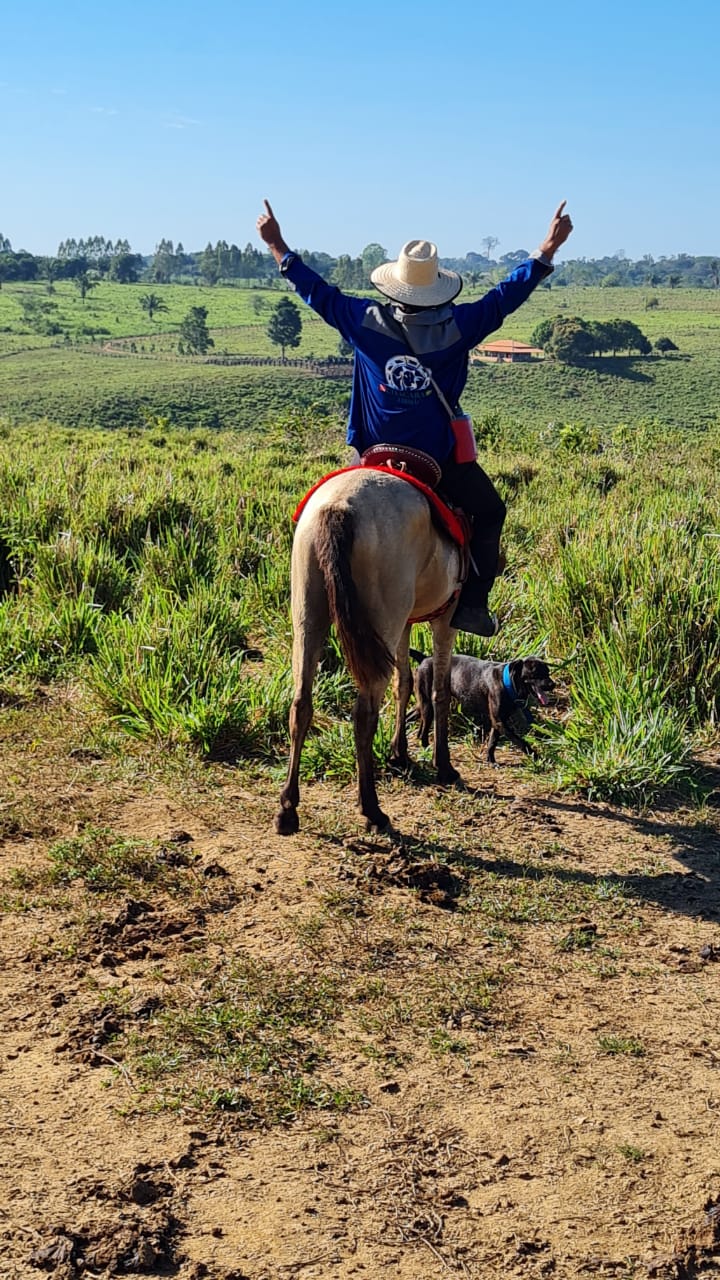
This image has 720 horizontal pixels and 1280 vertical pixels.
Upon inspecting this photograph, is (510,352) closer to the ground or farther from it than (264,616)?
farther from it

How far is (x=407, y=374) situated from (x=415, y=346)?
13 cm

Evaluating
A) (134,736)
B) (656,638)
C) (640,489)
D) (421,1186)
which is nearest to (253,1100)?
(421,1186)

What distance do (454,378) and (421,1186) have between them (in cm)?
358

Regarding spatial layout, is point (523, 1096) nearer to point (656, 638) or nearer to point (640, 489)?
point (656, 638)

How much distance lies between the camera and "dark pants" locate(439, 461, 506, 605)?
5594 millimetres

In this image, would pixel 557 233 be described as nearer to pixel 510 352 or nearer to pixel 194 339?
pixel 510 352

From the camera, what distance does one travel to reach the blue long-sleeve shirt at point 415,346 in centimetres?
521

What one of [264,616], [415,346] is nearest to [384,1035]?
[415,346]

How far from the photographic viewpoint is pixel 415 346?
17.1 feet

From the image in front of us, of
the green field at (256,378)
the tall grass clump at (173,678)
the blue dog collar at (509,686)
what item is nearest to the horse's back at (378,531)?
the blue dog collar at (509,686)

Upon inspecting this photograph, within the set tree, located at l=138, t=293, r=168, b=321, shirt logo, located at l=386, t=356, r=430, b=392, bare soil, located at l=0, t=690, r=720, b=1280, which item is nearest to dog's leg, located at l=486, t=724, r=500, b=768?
bare soil, located at l=0, t=690, r=720, b=1280

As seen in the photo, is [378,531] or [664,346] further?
[664,346]

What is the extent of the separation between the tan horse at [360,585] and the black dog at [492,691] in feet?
3.88

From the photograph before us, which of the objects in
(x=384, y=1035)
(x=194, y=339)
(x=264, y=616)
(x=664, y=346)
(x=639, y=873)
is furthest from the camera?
(x=194, y=339)
